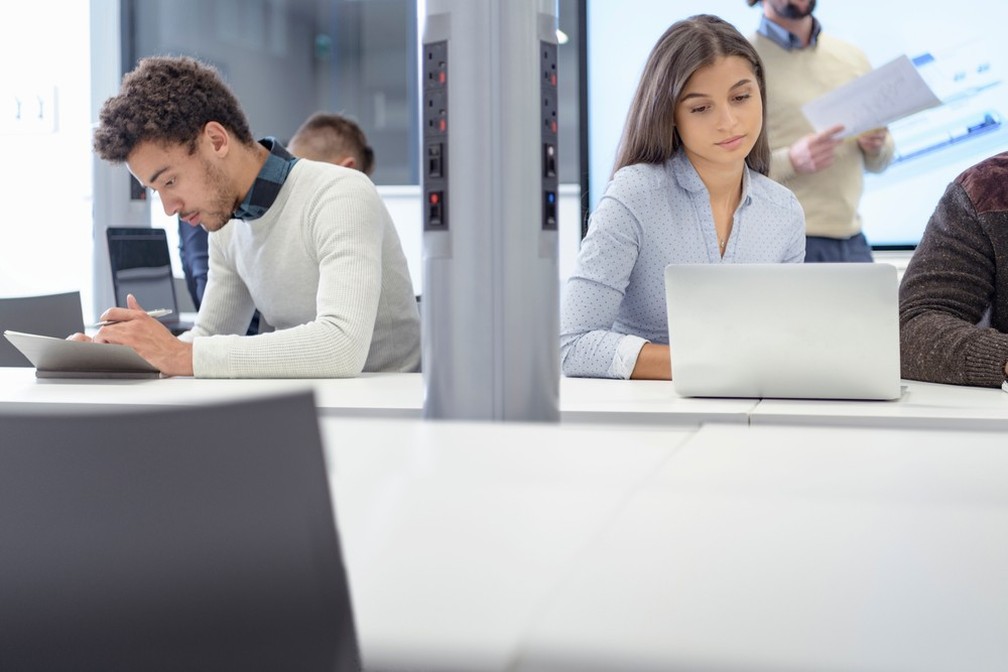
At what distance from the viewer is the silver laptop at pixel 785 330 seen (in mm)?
1418

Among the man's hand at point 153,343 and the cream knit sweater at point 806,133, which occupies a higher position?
the cream knit sweater at point 806,133

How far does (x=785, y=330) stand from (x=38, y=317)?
1752 mm

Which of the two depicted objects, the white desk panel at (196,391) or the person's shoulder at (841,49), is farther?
the person's shoulder at (841,49)

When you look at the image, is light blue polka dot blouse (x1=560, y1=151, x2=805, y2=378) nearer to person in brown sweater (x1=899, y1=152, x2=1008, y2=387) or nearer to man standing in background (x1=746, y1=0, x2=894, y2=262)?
person in brown sweater (x1=899, y1=152, x2=1008, y2=387)

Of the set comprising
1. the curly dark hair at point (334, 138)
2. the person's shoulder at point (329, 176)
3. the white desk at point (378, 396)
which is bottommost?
the white desk at point (378, 396)

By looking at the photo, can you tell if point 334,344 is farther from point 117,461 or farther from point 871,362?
point 117,461

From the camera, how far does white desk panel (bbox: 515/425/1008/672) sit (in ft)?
1.88

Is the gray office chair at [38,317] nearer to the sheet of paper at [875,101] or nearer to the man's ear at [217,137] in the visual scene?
the man's ear at [217,137]

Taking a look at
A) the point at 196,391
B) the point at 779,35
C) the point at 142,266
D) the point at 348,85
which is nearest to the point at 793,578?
the point at 196,391

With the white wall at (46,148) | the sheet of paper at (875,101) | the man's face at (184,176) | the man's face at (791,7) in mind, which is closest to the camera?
the man's face at (184,176)

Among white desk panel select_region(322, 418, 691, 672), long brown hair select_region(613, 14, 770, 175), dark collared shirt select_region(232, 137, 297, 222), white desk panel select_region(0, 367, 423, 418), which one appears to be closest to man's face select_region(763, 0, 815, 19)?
long brown hair select_region(613, 14, 770, 175)

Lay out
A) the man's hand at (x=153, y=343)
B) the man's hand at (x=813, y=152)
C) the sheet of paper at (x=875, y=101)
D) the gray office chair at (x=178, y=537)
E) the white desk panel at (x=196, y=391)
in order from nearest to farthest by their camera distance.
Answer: the gray office chair at (x=178, y=537) → the white desk panel at (x=196, y=391) → the man's hand at (x=153, y=343) → the sheet of paper at (x=875, y=101) → the man's hand at (x=813, y=152)

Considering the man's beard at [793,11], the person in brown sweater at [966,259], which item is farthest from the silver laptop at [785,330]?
the man's beard at [793,11]

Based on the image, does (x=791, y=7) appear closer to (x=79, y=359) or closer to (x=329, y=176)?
(x=329, y=176)
